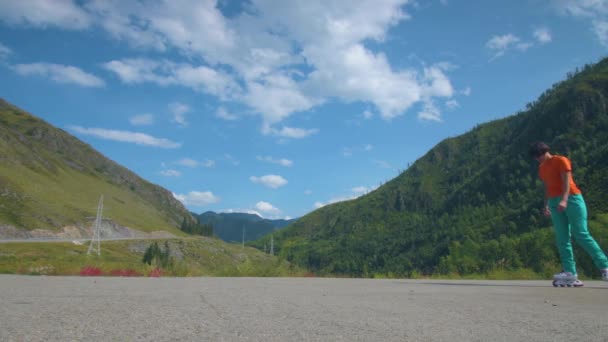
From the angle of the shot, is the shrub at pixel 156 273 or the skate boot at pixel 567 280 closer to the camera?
the skate boot at pixel 567 280

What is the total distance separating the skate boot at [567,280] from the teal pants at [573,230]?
17 centimetres

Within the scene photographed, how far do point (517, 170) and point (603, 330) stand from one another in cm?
19795

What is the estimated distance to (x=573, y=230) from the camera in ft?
23.9

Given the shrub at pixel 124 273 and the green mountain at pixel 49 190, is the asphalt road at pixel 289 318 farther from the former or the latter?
the green mountain at pixel 49 190

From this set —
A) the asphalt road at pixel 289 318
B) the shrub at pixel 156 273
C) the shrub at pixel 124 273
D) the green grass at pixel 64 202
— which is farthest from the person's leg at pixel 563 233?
the green grass at pixel 64 202

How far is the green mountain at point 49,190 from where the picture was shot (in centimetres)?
9325

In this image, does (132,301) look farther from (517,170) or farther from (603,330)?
(517,170)

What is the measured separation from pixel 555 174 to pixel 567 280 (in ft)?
5.59

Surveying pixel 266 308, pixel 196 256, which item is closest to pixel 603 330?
pixel 266 308

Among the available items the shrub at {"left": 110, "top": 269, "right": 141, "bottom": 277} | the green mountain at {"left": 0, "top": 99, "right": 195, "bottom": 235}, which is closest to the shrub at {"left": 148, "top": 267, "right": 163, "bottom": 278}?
the shrub at {"left": 110, "top": 269, "right": 141, "bottom": 277}

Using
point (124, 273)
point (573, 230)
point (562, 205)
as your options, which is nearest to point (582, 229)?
point (573, 230)

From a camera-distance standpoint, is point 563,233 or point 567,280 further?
point 563,233

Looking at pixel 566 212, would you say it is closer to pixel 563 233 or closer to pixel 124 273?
pixel 563 233

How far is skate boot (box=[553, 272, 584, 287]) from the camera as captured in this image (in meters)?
7.21
